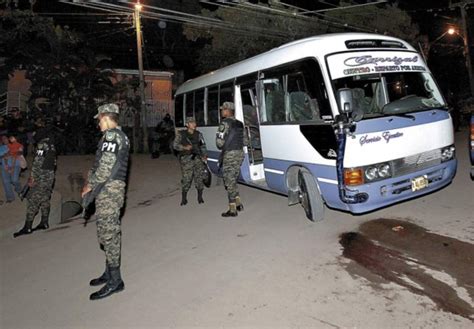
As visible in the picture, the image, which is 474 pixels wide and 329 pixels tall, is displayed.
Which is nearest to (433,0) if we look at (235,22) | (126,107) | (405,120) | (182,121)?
(235,22)

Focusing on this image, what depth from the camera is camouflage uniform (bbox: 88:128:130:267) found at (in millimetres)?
4340

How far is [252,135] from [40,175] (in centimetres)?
414

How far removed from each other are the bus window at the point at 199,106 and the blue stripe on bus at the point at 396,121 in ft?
18.6

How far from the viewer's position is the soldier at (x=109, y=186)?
14.3 feet

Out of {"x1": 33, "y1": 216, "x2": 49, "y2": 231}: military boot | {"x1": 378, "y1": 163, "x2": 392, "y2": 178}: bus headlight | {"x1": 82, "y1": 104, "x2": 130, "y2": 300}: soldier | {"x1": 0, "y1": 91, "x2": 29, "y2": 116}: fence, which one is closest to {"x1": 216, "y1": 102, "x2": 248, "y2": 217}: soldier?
{"x1": 378, "y1": 163, "x2": 392, "y2": 178}: bus headlight

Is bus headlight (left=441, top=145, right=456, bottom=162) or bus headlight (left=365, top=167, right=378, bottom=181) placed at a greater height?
bus headlight (left=441, top=145, right=456, bottom=162)

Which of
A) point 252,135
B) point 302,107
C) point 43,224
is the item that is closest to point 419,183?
point 302,107

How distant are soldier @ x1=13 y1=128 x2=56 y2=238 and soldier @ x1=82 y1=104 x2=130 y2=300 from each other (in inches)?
133

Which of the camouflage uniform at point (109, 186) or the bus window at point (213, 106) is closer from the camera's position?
the camouflage uniform at point (109, 186)

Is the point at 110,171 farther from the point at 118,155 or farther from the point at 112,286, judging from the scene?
the point at 112,286

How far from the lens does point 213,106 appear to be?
9.66 meters

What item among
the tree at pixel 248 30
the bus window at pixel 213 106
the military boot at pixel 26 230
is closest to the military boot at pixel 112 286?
the military boot at pixel 26 230

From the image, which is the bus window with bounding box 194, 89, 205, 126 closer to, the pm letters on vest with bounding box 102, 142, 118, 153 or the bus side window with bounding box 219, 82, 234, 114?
the bus side window with bounding box 219, 82, 234, 114

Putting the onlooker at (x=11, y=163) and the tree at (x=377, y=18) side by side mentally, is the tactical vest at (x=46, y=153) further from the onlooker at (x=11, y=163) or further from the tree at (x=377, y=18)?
the tree at (x=377, y=18)
